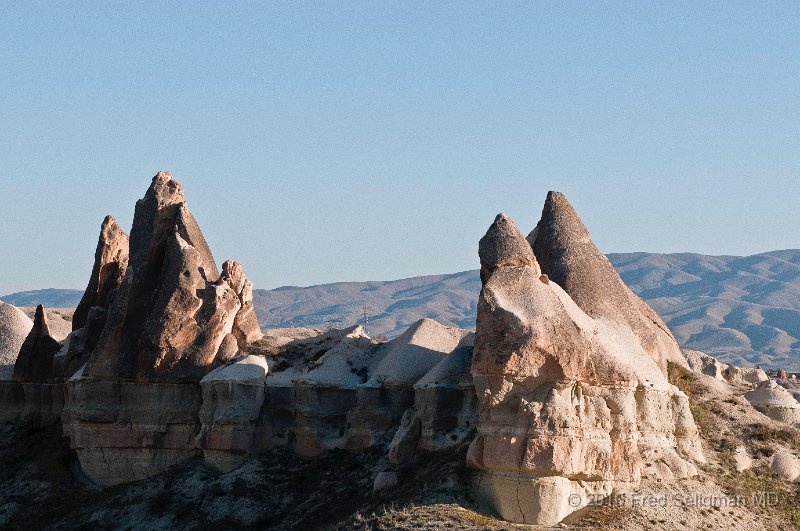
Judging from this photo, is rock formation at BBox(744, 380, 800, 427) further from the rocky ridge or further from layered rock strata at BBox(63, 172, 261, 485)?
layered rock strata at BBox(63, 172, 261, 485)

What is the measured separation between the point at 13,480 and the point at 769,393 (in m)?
30.2

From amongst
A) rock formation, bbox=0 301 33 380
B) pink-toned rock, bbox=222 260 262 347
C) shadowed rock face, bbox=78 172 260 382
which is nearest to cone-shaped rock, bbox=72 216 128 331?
rock formation, bbox=0 301 33 380

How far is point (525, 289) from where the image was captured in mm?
45906

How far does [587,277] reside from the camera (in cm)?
5244

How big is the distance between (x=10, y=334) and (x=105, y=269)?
8.28m

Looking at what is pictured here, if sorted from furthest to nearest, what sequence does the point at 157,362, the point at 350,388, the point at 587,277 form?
the point at 157,362 < the point at 350,388 < the point at 587,277

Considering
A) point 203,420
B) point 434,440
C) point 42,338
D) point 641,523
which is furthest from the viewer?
point 42,338

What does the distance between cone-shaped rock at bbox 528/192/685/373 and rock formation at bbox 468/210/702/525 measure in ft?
7.73

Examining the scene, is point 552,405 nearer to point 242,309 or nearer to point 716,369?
point 716,369

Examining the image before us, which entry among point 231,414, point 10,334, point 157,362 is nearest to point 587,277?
point 231,414

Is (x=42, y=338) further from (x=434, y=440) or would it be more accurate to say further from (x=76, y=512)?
(x=434, y=440)

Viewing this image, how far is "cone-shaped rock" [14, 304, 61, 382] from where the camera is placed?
69.4m

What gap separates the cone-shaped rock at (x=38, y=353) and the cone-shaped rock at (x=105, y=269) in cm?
126

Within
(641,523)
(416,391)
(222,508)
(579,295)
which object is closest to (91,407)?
(222,508)
